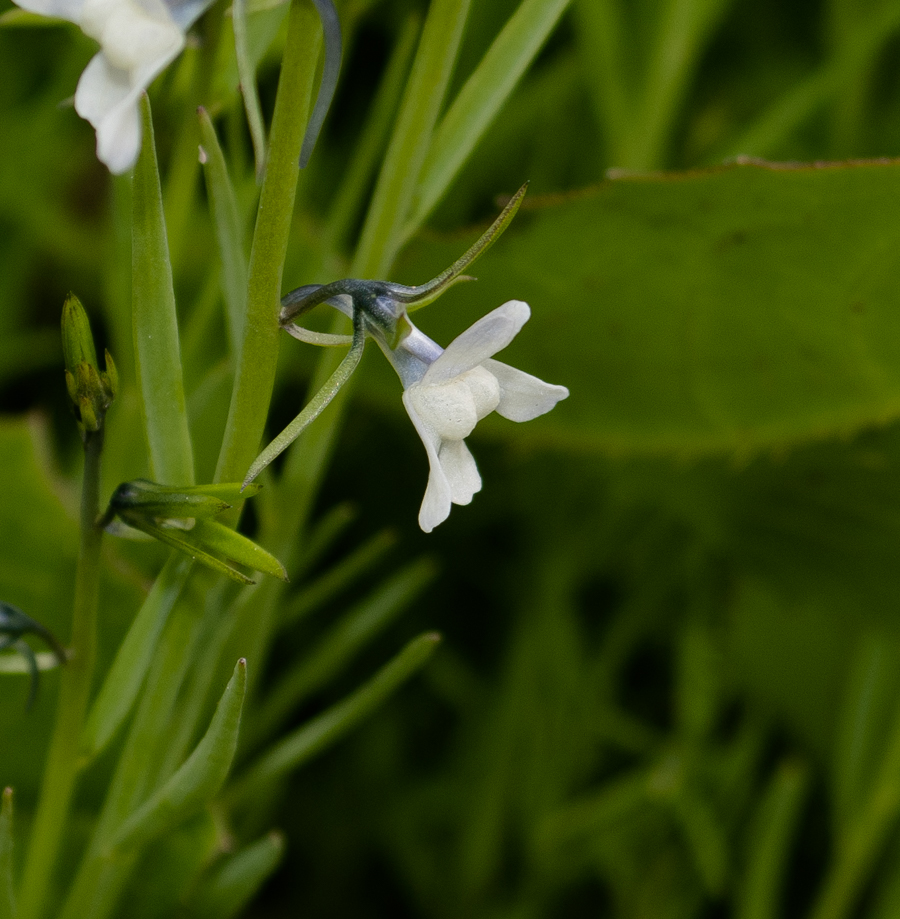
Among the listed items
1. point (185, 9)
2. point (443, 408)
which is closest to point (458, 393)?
point (443, 408)

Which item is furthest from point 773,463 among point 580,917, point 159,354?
point 159,354

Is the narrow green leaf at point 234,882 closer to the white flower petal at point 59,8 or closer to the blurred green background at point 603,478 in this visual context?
the blurred green background at point 603,478

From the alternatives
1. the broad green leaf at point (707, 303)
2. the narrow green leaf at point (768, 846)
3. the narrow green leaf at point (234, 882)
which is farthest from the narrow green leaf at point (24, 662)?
the narrow green leaf at point (768, 846)

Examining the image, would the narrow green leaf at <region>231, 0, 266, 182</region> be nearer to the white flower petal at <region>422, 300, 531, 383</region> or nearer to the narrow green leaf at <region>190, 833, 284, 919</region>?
the white flower petal at <region>422, 300, 531, 383</region>

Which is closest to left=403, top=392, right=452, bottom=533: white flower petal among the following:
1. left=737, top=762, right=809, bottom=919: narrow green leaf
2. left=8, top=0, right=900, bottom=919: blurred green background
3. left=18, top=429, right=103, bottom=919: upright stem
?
left=18, top=429, right=103, bottom=919: upright stem

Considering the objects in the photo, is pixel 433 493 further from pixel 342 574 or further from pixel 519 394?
pixel 342 574
